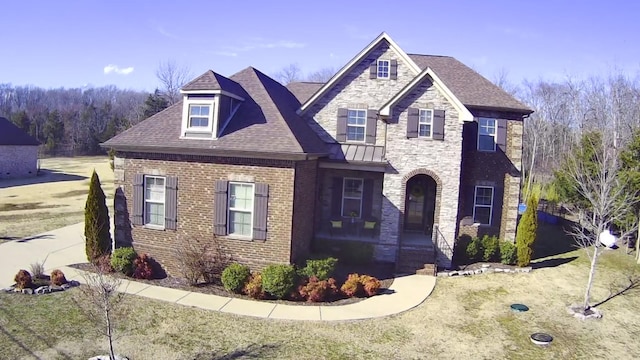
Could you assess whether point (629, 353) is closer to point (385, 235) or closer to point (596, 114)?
point (385, 235)

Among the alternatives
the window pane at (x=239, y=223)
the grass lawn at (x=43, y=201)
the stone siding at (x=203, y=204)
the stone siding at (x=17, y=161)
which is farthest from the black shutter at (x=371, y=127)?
the stone siding at (x=17, y=161)

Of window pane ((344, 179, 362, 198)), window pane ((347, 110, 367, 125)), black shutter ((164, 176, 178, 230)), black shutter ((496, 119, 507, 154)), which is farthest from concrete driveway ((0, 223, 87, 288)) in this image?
black shutter ((496, 119, 507, 154))

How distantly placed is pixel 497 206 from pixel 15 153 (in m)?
46.3

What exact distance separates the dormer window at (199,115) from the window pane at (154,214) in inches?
126

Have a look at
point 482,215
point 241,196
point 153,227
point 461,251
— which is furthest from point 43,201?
point 482,215

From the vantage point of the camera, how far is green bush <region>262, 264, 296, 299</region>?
13284mm

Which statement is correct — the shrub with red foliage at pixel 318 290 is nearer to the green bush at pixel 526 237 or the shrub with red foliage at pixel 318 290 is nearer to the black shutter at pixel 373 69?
the green bush at pixel 526 237

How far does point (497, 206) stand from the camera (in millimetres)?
19609

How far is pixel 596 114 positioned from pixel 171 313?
50.5 meters

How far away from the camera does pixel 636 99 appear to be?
150 ft

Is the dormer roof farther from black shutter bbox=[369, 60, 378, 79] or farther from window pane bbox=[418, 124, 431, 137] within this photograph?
window pane bbox=[418, 124, 431, 137]

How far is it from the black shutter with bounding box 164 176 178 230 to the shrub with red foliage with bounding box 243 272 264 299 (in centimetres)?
365

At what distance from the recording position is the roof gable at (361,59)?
60.6 feet

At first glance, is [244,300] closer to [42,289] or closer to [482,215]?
[42,289]
